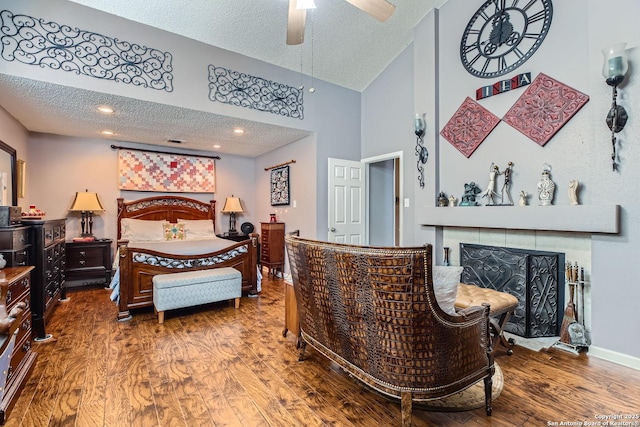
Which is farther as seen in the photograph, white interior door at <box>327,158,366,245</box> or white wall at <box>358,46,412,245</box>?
white interior door at <box>327,158,366,245</box>

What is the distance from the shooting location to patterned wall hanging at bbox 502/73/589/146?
2.58 meters

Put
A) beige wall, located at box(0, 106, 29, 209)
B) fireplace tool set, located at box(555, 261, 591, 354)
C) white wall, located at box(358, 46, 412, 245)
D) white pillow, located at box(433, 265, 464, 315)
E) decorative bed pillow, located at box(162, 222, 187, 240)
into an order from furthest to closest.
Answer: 1. decorative bed pillow, located at box(162, 222, 187, 240)
2. white wall, located at box(358, 46, 412, 245)
3. beige wall, located at box(0, 106, 29, 209)
4. fireplace tool set, located at box(555, 261, 591, 354)
5. white pillow, located at box(433, 265, 464, 315)

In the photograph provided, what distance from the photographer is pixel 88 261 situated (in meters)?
4.37

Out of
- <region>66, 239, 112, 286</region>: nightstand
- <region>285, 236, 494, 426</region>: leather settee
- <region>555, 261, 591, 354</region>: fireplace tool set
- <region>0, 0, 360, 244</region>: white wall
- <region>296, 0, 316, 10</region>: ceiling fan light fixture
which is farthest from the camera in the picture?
<region>66, 239, 112, 286</region>: nightstand

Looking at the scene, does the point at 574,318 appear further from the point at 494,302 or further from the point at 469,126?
the point at 469,126

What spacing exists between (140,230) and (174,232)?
1.59ft

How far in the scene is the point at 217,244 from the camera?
4055 mm

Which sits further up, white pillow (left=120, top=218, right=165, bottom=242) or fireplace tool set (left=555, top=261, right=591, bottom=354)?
white pillow (left=120, top=218, right=165, bottom=242)

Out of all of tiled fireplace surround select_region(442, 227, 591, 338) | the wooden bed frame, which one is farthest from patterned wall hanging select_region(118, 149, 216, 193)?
tiled fireplace surround select_region(442, 227, 591, 338)

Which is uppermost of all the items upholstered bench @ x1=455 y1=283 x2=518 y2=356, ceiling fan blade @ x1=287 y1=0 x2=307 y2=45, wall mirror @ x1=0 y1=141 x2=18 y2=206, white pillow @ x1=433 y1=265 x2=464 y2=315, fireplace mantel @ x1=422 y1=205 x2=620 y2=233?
ceiling fan blade @ x1=287 y1=0 x2=307 y2=45

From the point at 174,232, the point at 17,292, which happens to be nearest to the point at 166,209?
the point at 174,232

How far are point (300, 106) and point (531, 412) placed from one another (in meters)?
4.09

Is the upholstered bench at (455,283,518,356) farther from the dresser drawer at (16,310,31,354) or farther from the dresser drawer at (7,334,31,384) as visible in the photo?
the dresser drawer at (16,310,31,354)

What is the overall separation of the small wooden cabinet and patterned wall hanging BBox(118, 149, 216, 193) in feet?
5.26
